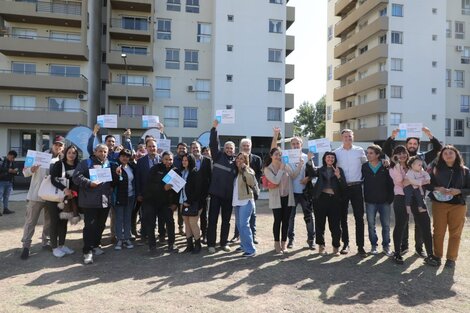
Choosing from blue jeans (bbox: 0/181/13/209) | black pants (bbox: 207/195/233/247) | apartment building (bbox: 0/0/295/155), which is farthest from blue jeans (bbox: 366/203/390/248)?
apartment building (bbox: 0/0/295/155)

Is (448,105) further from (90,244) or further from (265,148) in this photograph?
(90,244)

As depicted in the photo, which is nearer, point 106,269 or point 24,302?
point 24,302

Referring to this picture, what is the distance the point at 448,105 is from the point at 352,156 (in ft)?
128

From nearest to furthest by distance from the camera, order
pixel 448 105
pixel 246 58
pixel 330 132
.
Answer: pixel 246 58 < pixel 448 105 < pixel 330 132

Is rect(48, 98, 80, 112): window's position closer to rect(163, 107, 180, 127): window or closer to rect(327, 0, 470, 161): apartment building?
rect(163, 107, 180, 127): window

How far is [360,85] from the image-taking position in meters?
41.1

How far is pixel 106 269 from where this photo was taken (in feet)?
20.7

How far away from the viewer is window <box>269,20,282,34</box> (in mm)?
35688

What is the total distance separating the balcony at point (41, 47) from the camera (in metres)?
30.1

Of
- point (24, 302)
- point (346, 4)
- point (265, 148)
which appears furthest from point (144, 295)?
point (346, 4)

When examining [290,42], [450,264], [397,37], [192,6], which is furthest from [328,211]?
[397,37]

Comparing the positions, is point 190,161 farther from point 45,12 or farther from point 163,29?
point 163,29

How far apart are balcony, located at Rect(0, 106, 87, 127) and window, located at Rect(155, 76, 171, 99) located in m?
6.88

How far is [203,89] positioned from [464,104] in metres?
27.7
